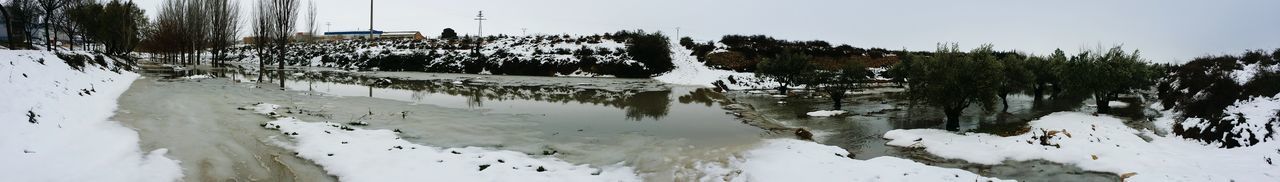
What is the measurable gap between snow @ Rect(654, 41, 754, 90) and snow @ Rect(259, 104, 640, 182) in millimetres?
29049

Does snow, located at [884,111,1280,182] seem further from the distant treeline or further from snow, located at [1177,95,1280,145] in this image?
the distant treeline

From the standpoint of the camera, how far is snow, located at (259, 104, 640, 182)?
9.54 metres

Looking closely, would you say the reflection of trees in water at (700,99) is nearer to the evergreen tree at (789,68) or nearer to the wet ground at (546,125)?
the wet ground at (546,125)

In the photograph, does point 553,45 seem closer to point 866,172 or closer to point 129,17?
point 129,17

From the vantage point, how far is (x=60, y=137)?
9953 millimetres

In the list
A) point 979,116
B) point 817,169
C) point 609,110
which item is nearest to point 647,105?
point 609,110

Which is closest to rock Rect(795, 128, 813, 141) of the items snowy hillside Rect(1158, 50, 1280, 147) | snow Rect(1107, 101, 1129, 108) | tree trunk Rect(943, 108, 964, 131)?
tree trunk Rect(943, 108, 964, 131)

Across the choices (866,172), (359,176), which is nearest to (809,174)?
(866,172)

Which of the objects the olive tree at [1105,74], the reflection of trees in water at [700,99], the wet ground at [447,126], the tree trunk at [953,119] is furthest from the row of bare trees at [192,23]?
the olive tree at [1105,74]

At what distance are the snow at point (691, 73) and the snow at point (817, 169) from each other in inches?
1074

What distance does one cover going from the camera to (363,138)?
12.7 meters

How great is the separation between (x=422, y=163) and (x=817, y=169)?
685 centimetres

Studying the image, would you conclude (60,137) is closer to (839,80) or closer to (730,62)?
(839,80)

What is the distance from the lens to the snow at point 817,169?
10102mm
